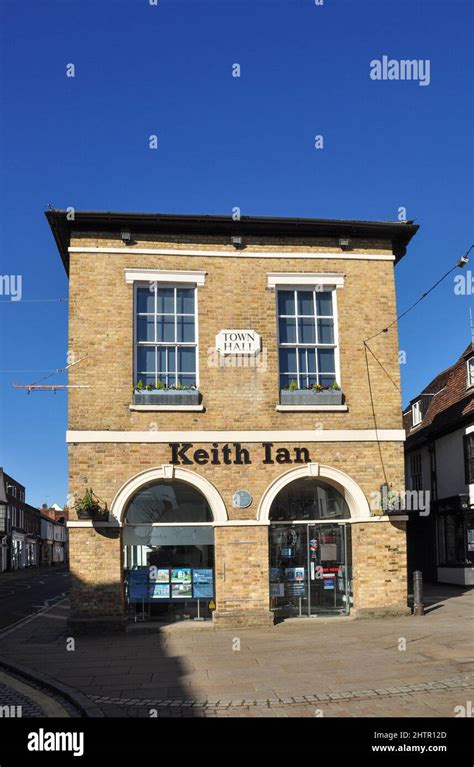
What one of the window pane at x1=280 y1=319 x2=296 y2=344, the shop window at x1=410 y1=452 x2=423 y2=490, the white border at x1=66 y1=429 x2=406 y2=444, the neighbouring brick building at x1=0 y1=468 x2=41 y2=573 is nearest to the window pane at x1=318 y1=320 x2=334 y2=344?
the window pane at x1=280 y1=319 x2=296 y2=344

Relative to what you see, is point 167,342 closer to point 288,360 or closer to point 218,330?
point 218,330

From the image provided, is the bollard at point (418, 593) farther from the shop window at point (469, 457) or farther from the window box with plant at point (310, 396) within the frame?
the shop window at point (469, 457)

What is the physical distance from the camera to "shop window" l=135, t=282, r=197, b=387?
16892 millimetres

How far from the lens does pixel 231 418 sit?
16656 millimetres

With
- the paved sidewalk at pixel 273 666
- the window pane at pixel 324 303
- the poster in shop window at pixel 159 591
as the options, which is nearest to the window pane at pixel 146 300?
the window pane at pixel 324 303

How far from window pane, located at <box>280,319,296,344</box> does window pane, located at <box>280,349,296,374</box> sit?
222 mm

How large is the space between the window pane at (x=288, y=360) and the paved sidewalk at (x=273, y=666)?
540 cm

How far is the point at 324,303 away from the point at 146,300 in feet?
13.1

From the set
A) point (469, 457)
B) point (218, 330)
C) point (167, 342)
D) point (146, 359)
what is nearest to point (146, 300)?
point (167, 342)

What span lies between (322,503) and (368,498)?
1.06m

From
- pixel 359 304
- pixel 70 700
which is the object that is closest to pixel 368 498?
pixel 359 304

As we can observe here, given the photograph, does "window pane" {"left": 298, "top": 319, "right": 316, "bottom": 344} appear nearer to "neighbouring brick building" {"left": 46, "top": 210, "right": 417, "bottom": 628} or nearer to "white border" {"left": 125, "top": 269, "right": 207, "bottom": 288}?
"neighbouring brick building" {"left": 46, "top": 210, "right": 417, "bottom": 628}

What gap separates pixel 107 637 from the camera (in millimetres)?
15367
